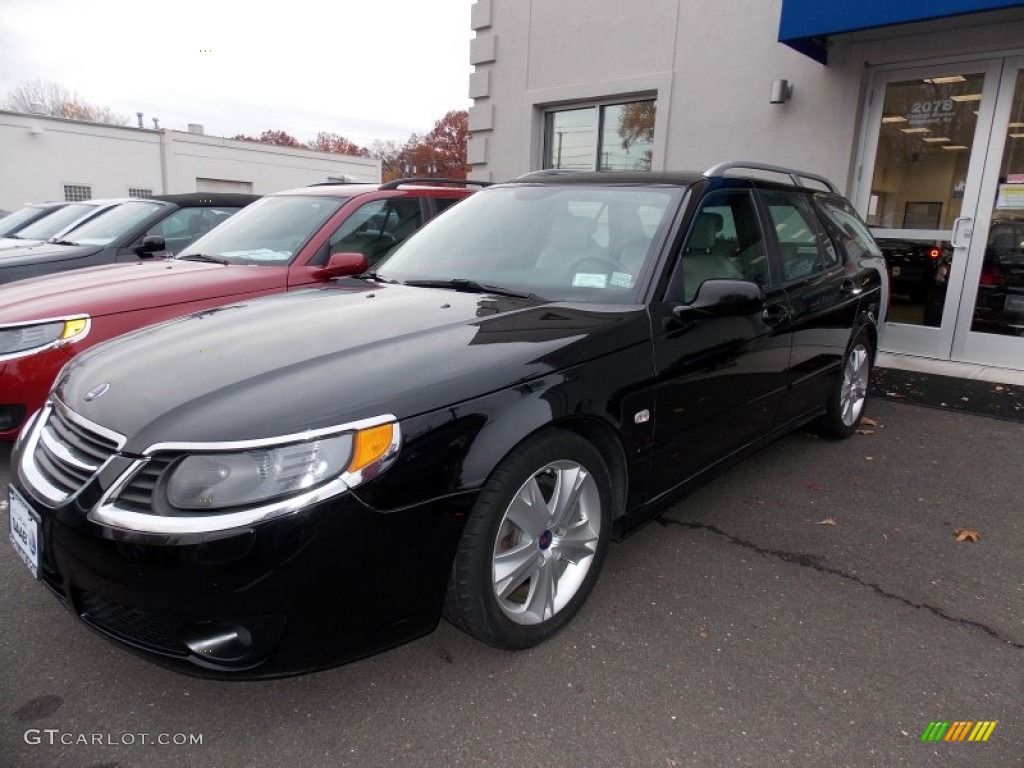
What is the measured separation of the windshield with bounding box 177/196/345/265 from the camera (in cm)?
491

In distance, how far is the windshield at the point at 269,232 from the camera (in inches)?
193

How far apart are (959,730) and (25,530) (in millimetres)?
2841

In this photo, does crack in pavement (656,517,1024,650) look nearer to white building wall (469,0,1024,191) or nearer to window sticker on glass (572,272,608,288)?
window sticker on glass (572,272,608,288)

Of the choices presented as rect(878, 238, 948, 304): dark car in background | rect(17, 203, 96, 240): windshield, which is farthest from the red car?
rect(17, 203, 96, 240): windshield

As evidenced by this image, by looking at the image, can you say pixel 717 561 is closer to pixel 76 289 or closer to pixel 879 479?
pixel 879 479

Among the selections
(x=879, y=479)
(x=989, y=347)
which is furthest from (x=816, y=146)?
(x=879, y=479)

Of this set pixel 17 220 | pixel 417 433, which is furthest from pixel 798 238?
pixel 17 220

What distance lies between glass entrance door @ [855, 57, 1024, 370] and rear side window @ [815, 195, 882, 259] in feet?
6.80

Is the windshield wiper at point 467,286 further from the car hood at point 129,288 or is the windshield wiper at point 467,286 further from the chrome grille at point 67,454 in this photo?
the car hood at point 129,288

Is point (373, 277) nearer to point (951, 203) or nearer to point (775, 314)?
point (775, 314)

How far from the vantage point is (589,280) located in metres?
2.92

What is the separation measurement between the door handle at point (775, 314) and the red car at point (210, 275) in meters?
2.21

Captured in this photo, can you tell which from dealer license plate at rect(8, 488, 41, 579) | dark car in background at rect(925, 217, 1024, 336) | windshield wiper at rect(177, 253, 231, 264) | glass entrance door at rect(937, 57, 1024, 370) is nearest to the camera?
dealer license plate at rect(8, 488, 41, 579)

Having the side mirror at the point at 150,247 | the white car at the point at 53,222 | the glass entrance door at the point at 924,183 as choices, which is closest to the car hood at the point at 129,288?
the side mirror at the point at 150,247
